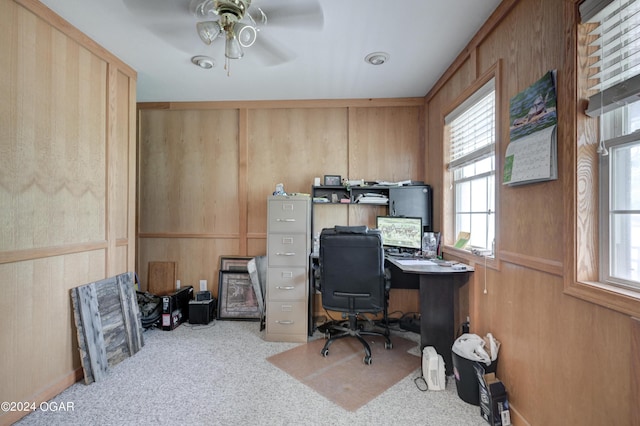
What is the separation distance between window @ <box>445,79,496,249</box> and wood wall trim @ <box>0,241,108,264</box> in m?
3.10

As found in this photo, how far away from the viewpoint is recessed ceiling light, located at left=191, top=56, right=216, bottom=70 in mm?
2352

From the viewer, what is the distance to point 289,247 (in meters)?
2.62

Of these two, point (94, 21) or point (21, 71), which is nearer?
point (21, 71)

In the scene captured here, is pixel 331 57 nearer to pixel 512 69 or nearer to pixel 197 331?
pixel 512 69

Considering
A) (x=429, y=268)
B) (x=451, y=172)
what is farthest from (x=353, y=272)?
(x=451, y=172)

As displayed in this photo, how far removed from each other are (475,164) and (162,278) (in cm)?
368

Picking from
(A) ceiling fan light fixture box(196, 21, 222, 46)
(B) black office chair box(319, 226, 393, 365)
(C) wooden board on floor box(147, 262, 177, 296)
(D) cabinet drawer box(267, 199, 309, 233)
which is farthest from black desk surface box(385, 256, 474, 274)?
(C) wooden board on floor box(147, 262, 177, 296)

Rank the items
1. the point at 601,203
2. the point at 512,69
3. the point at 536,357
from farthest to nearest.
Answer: the point at 512,69 → the point at 536,357 → the point at 601,203

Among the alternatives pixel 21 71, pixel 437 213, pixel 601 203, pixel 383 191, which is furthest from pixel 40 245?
pixel 437 213

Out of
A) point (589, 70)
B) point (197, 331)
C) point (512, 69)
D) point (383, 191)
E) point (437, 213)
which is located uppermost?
point (512, 69)

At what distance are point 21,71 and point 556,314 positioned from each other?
3.35 m

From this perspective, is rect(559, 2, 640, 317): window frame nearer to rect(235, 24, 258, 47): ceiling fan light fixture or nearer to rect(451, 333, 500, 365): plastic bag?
rect(451, 333, 500, 365): plastic bag

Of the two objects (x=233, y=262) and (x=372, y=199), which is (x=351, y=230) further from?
(x=233, y=262)

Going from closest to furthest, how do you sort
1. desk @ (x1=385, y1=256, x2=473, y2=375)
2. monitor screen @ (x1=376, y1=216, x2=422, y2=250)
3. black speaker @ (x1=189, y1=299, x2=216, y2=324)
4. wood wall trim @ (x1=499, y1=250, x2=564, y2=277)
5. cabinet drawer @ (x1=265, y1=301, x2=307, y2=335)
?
wood wall trim @ (x1=499, y1=250, x2=564, y2=277)
desk @ (x1=385, y1=256, x2=473, y2=375)
cabinet drawer @ (x1=265, y1=301, x2=307, y2=335)
monitor screen @ (x1=376, y1=216, x2=422, y2=250)
black speaker @ (x1=189, y1=299, x2=216, y2=324)
